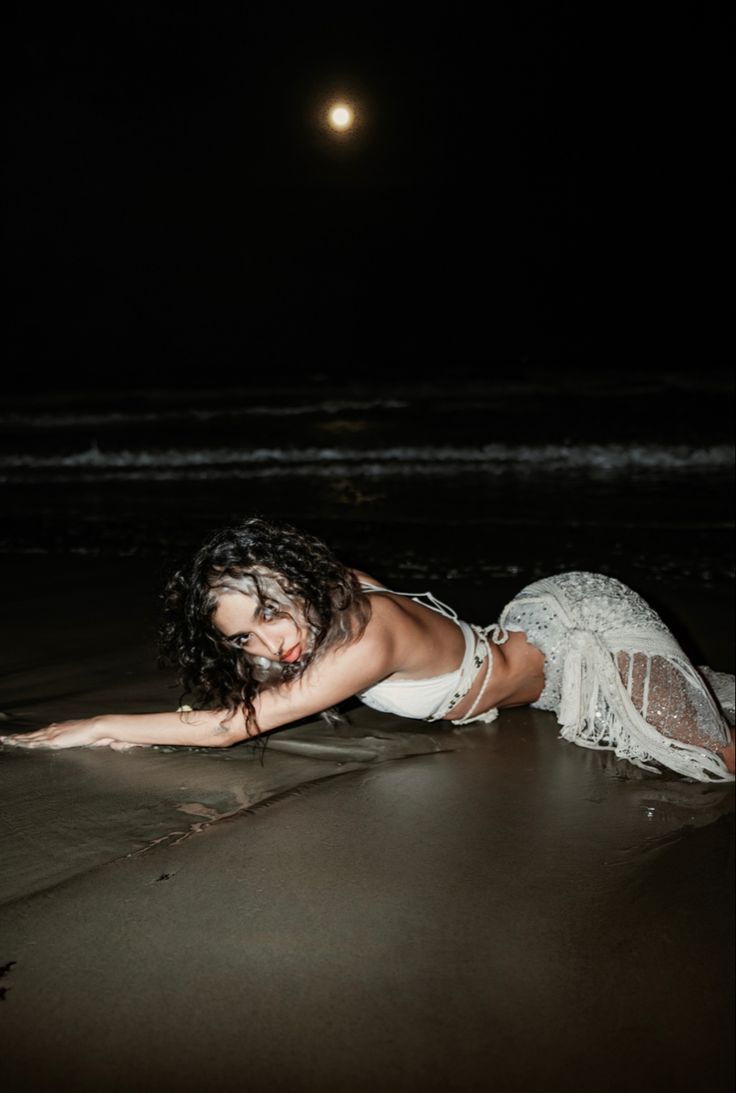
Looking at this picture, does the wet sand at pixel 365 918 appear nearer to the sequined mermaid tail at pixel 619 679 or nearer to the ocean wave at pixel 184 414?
the sequined mermaid tail at pixel 619 679

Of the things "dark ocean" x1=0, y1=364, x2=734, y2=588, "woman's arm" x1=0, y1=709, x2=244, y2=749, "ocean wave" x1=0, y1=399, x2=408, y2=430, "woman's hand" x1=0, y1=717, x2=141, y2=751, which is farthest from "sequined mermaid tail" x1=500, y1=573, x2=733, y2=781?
"ocean wave" x1=0, y1=399, x2=408, y2=430

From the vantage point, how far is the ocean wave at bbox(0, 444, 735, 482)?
10797 mm

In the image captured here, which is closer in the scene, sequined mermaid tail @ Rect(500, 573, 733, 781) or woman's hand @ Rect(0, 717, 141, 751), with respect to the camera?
sequined mermaid tail @ Rect(500, 573, 733, 781)

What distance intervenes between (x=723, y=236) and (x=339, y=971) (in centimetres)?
2836

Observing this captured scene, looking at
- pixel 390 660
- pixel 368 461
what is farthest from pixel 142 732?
pixel 368 461

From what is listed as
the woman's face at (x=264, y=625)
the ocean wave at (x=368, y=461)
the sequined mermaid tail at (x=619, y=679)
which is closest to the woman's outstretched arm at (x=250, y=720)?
the woman's face at (x=264, y=625)

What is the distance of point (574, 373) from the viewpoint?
18250mm

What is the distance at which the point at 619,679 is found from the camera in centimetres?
316

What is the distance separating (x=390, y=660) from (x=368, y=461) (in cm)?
884

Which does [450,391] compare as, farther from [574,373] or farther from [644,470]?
[644,470]

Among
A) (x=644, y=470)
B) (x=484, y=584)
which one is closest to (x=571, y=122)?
(x=644, y=470)

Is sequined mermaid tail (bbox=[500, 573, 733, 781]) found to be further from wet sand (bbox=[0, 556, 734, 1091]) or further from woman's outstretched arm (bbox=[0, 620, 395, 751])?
woman's outstretched arm (bbox=[0, 620, 395, 751])

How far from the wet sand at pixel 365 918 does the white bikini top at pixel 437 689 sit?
0.59 feet

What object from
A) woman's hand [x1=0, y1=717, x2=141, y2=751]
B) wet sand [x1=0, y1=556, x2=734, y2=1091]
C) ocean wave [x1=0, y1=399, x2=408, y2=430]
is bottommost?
wet sand [x1=0, y1=556, x2=734, y2=1091]
